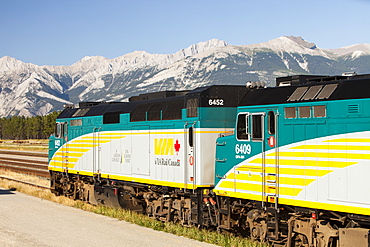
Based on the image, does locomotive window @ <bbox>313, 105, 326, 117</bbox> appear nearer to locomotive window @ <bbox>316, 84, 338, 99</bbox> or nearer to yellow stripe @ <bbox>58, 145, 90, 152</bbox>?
locomotive window @ <bbox>316, 84, 338, 99</bbox>

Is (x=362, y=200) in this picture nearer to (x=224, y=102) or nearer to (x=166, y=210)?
(x=224, y=102)

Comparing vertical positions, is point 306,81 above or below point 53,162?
above

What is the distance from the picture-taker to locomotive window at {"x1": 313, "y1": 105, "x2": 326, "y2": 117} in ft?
36.5

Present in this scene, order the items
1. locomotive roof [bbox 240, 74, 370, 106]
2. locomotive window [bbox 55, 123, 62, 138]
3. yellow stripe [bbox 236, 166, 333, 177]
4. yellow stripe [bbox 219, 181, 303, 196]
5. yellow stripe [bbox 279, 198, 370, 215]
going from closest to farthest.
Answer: yellow stripe [bbox 279, 198, 370, 215] < locomotive roof [bbox 240, 74, 370, 106] < yellow stripe [bbox 236, 166, 333, 177] < yellow stripe [bbox 219, 181, 303, 196] < locomotive window [bbox 55, 123, 62, 138]

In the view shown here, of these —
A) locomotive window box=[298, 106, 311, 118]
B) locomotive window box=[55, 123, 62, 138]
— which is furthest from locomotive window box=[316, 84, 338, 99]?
locomotive window box=[55, 123, 62, 138]

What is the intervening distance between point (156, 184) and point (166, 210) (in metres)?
0.99

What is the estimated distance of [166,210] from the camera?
57.7 feet

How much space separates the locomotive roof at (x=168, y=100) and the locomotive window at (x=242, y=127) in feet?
6.73

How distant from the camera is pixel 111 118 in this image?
69.2ft

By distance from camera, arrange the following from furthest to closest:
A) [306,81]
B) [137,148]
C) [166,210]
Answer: [137,148] → [166,210] → [306,81]

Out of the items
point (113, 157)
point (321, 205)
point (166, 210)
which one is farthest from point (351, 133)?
point (113, 157)

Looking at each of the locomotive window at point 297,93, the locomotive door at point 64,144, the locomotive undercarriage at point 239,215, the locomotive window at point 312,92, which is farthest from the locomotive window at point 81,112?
the locomotive window at point 312,92

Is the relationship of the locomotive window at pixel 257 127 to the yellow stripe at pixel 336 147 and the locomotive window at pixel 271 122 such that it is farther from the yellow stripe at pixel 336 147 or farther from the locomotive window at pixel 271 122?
the yellow stripe at pixel 336 147

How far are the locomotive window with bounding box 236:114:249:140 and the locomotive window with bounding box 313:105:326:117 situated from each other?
2.23 m
